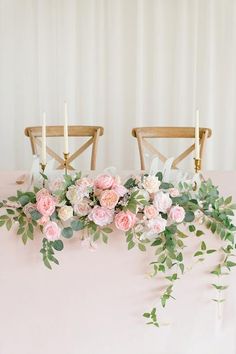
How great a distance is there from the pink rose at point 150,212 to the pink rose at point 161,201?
0.4 inches

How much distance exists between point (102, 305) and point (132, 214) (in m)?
0.30

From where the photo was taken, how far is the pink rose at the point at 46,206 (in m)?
1.19

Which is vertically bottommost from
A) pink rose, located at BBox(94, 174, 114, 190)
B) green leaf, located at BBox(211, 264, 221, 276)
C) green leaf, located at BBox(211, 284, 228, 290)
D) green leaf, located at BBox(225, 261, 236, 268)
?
green leaf, located at BBox(211, 284, 228, 290)

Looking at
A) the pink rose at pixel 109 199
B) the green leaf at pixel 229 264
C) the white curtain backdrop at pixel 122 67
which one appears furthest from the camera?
the white curtain backdrop at pixel 122 67

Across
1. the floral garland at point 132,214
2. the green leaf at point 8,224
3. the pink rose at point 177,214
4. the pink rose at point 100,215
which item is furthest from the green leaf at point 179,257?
the green leaf at point 8,224

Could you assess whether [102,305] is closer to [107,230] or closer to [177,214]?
[107,230]

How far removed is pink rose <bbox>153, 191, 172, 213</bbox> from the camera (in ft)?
3.94

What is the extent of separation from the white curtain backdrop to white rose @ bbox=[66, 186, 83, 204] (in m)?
2.42

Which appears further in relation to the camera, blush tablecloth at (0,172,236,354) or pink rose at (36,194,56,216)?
blush tablecloth at (0,172,236,354)

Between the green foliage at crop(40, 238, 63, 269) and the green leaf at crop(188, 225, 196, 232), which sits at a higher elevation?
the green leaf at crop(188, 225, 196, 232)

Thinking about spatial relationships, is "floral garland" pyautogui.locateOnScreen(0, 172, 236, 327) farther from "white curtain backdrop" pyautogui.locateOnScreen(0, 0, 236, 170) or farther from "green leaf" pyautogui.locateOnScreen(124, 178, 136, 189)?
"white curtain backdrop" pyautogui.locateOnScreen(0, 0, 236, 170)

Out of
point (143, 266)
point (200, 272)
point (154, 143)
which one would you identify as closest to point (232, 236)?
→ point (200, 272)

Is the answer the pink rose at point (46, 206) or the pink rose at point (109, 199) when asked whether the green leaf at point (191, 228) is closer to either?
the pink rose at point (109, 199)

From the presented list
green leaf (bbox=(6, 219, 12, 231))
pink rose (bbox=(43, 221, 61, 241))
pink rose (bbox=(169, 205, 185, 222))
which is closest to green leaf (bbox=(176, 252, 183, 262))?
pink rose (bbox=(169, 205, 185, 222))
